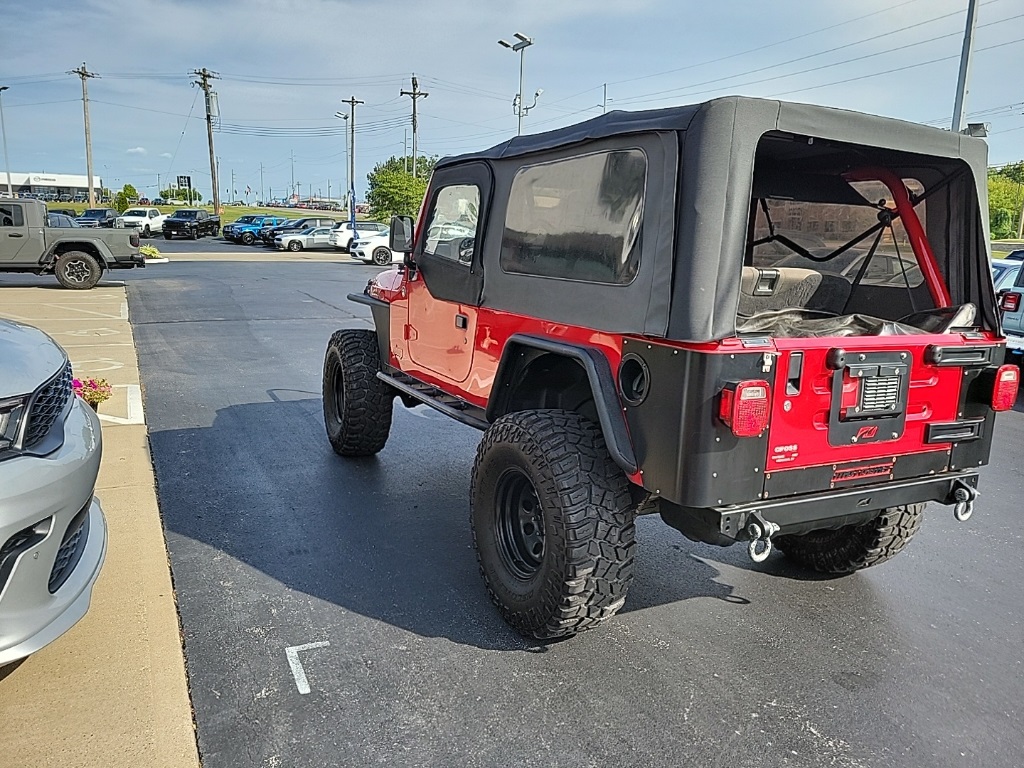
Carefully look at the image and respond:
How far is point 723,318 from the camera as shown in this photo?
278 cm

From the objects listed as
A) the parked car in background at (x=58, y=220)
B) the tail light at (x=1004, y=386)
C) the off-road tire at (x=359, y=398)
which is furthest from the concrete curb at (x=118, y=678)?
the parked car in background at (x=58, y=220)

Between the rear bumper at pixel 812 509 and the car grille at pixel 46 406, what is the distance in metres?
2.26

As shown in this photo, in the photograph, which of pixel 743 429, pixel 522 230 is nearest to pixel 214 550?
pixel 522 230

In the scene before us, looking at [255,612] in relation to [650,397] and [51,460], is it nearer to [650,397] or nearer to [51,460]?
[51,460]

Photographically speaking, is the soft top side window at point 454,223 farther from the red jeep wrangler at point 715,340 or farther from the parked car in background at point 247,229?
the parked car in background at point 247,229

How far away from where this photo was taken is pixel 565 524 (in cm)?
305

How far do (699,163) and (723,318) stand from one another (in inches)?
21.4

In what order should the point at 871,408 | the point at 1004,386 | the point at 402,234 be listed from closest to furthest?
the point at 871,408 < the point at 1004,386 < the point at 402,234

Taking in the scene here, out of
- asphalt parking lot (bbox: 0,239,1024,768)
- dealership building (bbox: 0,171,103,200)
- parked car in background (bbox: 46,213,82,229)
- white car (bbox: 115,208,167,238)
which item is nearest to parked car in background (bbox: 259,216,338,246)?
white car (bbox: 115,208,167,238)

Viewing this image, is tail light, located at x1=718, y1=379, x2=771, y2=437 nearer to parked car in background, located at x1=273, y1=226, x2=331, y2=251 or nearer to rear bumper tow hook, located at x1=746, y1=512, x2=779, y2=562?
rear bumper tow hook, located at x1=746, y1=512, x2=779, y2=562

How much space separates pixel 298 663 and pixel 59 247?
1715 centimetres

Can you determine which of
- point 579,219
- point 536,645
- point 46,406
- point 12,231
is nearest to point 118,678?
point 46,406

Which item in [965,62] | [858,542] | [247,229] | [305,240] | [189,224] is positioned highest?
[965,62]

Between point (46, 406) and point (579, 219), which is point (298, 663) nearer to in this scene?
point (46, 406)
